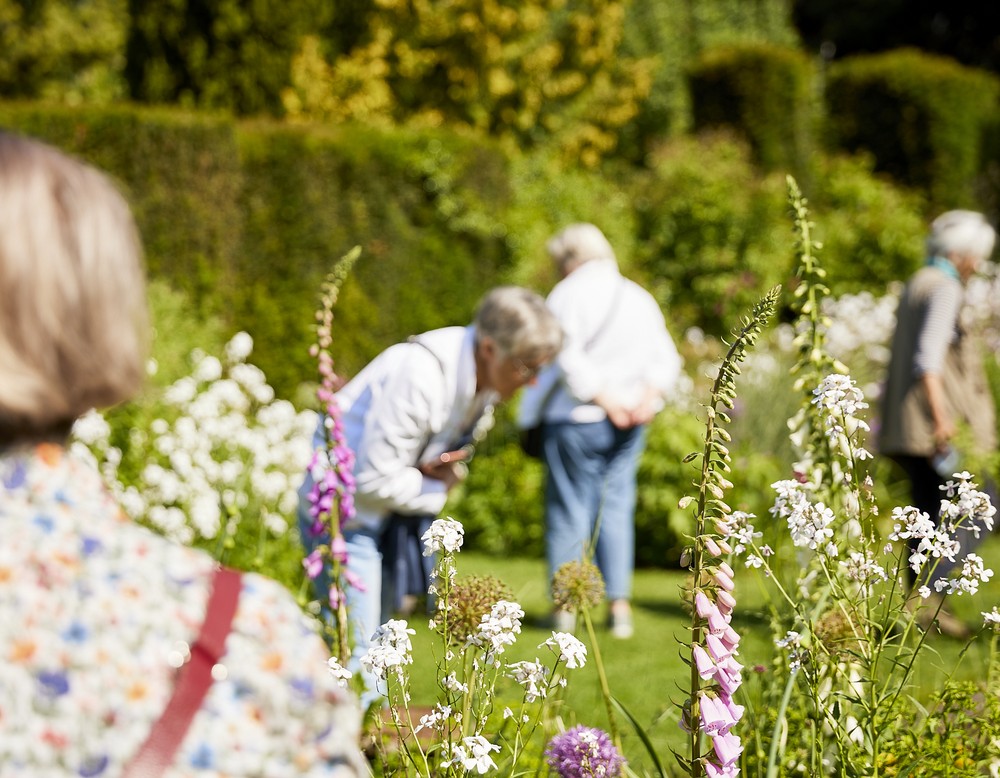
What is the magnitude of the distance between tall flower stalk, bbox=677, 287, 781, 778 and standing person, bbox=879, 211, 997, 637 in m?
3.27

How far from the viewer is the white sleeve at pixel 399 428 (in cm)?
325

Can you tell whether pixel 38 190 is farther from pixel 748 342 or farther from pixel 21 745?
pixel 748 342

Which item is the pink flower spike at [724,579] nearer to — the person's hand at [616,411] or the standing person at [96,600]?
the standing person at [96,600]

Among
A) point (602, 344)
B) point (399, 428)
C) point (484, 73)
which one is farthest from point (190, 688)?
point (484, 73)

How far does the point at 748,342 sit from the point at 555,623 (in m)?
3.83

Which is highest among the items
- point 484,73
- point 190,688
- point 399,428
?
point 484,73

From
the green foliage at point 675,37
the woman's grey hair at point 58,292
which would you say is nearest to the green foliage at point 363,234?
the woman's grey hair at point 58,292

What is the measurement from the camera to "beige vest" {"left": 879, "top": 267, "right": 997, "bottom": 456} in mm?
5004

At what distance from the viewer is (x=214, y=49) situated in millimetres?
10250

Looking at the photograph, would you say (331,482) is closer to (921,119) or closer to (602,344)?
(602,344)

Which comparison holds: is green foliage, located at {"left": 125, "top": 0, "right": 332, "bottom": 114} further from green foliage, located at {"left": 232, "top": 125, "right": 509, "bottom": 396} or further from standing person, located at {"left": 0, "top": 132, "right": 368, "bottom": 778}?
standing person, located at {"left": 0, "top": 132, "right": 368, "bottom": 778}

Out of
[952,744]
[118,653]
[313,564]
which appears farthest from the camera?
[313,564]

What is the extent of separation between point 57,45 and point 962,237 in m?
21.4

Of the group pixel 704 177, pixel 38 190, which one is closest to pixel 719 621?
pixel 38 190
